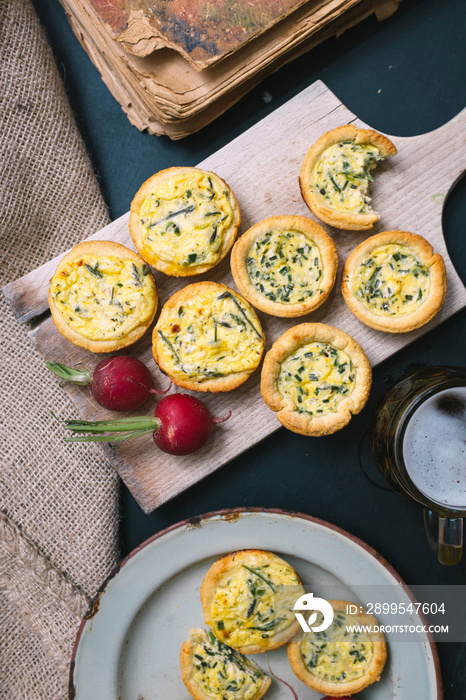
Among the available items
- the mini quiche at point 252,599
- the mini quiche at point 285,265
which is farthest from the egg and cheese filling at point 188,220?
the mini quiche at point 252,599

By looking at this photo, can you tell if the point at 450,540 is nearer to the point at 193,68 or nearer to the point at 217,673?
the point at 217,673

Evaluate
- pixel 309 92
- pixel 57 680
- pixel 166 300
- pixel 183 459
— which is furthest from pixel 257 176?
pixel 57 680

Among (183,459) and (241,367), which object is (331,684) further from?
(241,367)

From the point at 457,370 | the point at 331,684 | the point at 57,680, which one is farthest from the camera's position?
the point at 57,680

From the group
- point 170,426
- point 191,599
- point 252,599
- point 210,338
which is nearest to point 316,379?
point 210,338

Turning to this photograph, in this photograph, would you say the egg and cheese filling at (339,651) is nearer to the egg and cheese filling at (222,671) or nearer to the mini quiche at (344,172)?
the egg and cheese filling at (222,671)

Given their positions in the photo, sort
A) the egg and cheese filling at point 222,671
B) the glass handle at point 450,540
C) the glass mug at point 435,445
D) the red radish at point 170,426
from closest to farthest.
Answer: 1. the glass mug at point 435,445
2. the glass handle at point 450,540
3. the red radish at point 170,426
4. the egg and cheese filling at point 222,671
